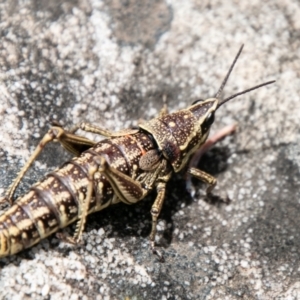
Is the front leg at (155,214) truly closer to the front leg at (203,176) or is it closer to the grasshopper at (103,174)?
the grasshopper at (103,174)

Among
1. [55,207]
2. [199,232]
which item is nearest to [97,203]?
[55,207]

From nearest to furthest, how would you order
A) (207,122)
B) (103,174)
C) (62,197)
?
→ (62,197) → (103,174) → (207,122)

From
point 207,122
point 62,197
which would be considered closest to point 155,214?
point 62,197

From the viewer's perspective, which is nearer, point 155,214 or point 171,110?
point 155,214

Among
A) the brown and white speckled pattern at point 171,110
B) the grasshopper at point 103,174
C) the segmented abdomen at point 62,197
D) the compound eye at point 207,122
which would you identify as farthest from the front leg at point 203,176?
the segmented abdomen at point 62,197

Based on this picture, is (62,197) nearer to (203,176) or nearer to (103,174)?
(103,174)

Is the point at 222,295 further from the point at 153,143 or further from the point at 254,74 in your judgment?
the point at 254,74
